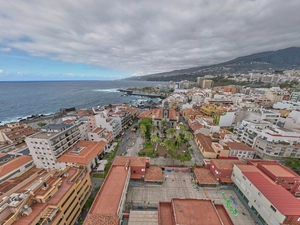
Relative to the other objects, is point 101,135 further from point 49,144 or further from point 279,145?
point 279,145

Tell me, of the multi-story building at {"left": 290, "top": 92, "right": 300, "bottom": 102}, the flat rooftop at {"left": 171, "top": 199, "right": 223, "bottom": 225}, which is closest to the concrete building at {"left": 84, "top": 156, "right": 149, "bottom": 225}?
the flat rooftop at {"left": 171, "top": 199, "right": 223, "bottom": 225}

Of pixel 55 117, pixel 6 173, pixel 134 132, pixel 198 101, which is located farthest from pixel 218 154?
pixel 55 117

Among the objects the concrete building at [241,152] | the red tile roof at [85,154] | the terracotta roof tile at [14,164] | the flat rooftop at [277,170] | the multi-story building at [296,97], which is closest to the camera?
the flat rooftop at [277,170]

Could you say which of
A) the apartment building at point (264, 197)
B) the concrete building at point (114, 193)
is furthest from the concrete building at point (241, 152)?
the concrete building at point (114, 193)

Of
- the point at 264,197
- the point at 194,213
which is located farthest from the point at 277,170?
the point at 194,213

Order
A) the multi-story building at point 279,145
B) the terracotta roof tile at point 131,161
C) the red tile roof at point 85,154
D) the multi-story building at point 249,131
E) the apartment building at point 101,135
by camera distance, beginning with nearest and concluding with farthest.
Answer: the terracotta roof tile at point 131,161
the red tile roof at point 85,154
the multi-story building at point 279,145
the multi-story building at point 249,131
the apartment building at point 101,135

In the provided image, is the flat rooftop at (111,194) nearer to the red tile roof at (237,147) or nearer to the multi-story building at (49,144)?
the multi-story building at (49,144)

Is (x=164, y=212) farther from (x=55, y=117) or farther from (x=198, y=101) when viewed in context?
(x=198, y=101)
